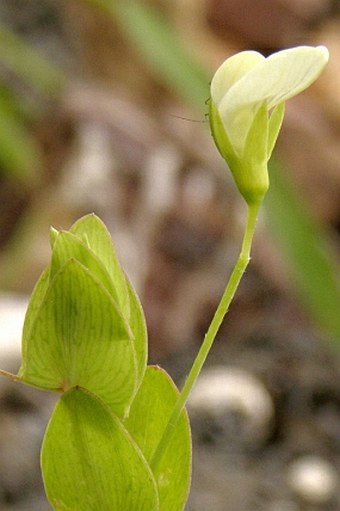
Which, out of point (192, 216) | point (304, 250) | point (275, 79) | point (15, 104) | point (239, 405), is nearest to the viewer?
point (275, 79)

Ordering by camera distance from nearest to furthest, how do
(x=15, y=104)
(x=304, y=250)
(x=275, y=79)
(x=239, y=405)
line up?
1. (x=275, y=79)
2. (x=304, y=250)
3. (x=239, y=405)
4. (x=15, y=104)

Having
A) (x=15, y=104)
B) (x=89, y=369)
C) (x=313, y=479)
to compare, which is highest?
(x=89, y=369)

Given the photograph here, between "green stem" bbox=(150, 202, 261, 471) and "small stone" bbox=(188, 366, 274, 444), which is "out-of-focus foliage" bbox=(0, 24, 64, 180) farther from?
"green stem" bbox=(150, 202, 261, 471)

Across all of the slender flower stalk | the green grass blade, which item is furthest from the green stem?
the green grass blade

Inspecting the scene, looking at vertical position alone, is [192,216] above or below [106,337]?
below

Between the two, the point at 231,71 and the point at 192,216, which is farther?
the point at 192,216

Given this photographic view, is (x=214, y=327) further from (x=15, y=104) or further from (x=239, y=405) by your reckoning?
(x=15, y=104)

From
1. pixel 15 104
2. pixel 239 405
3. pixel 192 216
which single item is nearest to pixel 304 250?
pixel 239 405
